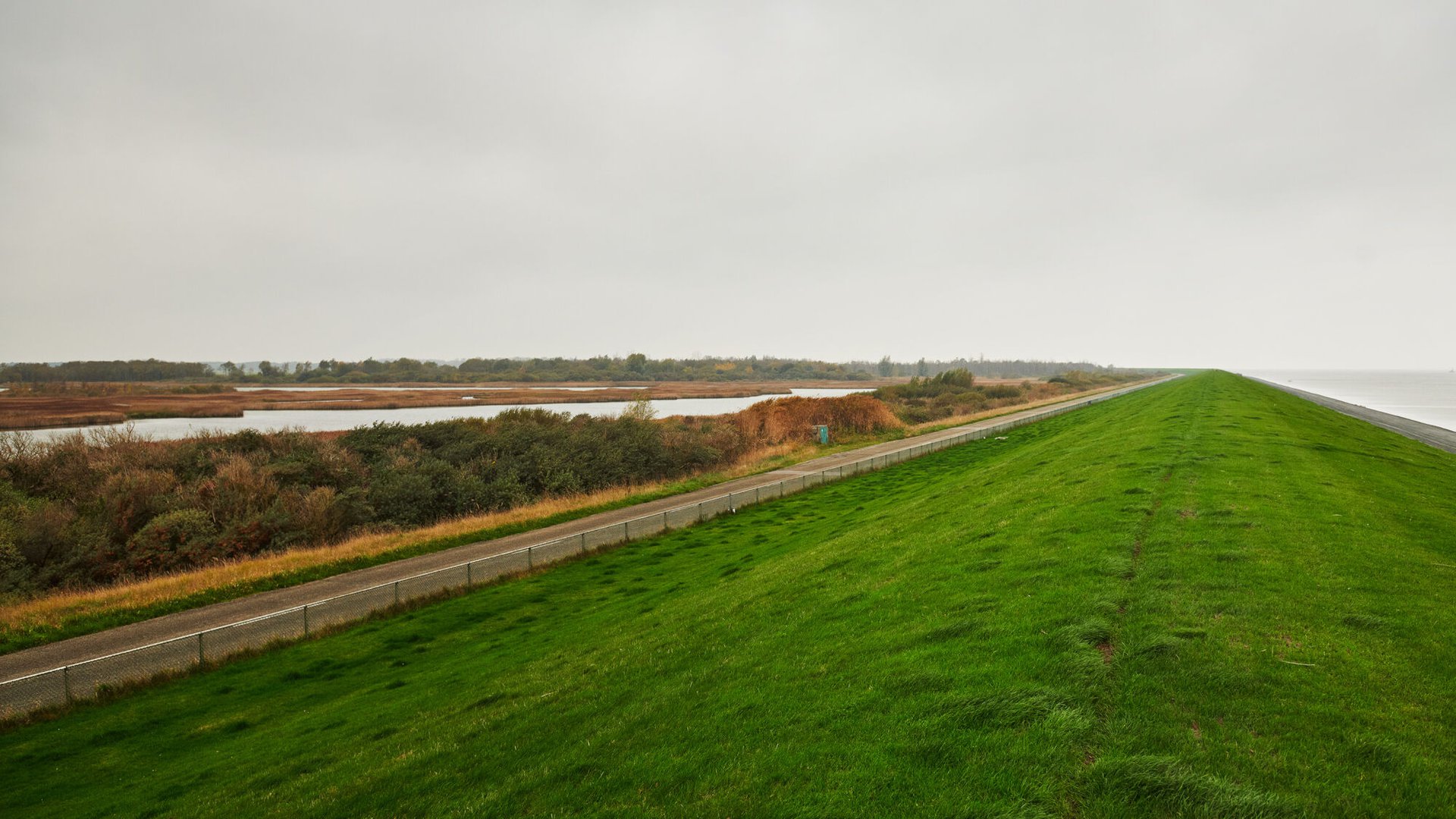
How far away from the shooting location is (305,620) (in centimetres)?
1956

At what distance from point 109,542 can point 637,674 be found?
30385 millimetres

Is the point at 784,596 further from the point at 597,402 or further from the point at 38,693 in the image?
the point at 597,402

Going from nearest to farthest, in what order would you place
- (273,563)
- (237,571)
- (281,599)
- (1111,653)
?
(1111,653) < (281,599) < (237,571) < (273,563)

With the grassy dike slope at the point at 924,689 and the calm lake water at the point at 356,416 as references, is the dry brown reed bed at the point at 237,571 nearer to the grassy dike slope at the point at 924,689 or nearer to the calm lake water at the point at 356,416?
the grassy dike slope at the point at 924,689

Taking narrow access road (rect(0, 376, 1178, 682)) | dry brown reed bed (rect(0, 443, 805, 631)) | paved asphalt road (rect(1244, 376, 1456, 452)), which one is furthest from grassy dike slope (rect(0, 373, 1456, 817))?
paved asphalt road (rect(1244, 376, 1456, 452))

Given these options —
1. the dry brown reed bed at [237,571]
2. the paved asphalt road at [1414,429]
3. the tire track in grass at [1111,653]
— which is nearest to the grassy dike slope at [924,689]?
the tire track in grass at [1111,653]

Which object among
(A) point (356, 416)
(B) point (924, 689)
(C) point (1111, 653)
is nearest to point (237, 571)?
(B) point (924, 689)

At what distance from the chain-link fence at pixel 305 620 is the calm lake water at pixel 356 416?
1378 inches

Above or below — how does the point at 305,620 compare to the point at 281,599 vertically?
above

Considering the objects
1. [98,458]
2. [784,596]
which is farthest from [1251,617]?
[98,458]

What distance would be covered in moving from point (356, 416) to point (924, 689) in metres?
105

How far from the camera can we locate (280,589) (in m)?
23.7

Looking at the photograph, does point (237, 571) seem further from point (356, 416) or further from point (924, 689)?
point (356, 416)

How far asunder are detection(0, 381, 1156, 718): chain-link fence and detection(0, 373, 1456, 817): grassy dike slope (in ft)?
2.55
